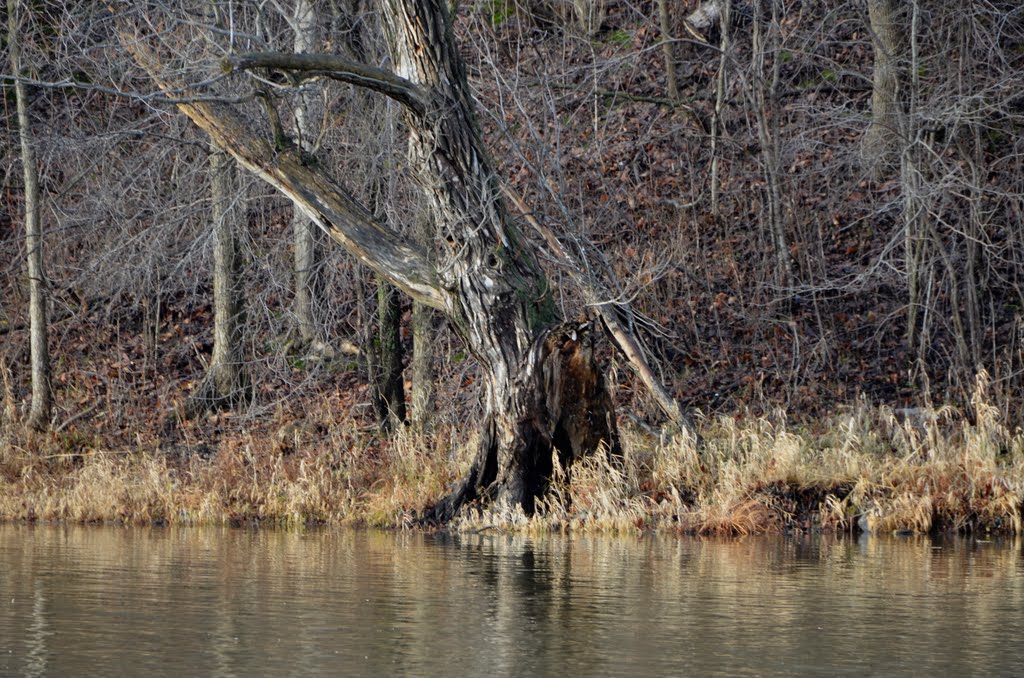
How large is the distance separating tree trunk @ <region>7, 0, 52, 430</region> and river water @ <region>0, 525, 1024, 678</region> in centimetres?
788

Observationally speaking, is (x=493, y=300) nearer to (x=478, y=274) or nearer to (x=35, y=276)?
(x=478, y=274)

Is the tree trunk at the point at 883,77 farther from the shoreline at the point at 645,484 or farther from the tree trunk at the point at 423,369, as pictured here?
the tree trunk at the point at 423,369

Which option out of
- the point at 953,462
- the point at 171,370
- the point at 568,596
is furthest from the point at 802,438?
the point at 171,370

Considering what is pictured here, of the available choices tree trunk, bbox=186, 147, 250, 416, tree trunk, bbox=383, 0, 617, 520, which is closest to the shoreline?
tree trunk, bbox=383, 0, 617, 520

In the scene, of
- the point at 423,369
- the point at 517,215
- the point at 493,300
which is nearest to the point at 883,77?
the point at 517,215

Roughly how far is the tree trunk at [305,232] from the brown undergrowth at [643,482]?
8.64 ft

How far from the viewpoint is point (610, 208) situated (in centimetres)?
2469

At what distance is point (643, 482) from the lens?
16.8m

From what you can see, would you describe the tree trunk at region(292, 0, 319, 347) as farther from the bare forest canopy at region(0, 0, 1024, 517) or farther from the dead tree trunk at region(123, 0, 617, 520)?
the dead tree trunk at region(123, 0, 617, 520)

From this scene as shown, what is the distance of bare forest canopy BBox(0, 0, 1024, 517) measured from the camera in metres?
→ 16.8

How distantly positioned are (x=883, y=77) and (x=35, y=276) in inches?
542

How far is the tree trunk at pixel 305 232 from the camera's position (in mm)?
19164

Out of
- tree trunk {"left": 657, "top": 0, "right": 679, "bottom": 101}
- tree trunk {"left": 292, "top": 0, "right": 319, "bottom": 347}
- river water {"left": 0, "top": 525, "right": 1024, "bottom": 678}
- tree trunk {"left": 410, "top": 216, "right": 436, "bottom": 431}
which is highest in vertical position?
tree trunk {"left": 657, "top": 0, "right": 679, "bottom": 101}

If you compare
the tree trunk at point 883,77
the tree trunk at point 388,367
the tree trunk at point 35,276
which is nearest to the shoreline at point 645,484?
the tree trunk at point 388,367
